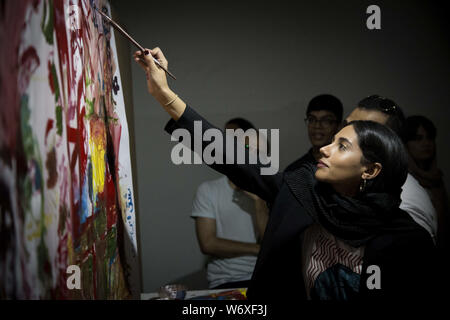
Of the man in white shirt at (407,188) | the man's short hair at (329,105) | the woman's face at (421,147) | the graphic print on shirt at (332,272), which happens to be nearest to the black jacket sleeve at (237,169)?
the graphic print on shirt at (332,272)

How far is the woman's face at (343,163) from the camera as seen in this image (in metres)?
1.25

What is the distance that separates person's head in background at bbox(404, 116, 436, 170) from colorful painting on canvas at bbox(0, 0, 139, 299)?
A: 1826 millimetres

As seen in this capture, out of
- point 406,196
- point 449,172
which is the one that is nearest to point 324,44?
point 449,172

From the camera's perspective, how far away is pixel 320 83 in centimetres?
263

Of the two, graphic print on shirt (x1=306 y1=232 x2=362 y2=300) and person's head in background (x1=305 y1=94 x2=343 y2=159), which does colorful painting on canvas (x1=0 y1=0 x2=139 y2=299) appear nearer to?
graphic print on shirt (x1=306 y1=232 x2=362 y2=300)

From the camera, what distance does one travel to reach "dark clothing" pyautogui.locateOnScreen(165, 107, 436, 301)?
1155 millimetres

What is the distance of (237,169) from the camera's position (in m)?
1.25

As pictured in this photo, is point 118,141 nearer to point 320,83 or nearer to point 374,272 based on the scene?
point 374,272

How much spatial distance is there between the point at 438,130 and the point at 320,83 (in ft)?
2.94

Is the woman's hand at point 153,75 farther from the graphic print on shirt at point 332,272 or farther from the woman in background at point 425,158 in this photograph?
the woman in background at point 425,158

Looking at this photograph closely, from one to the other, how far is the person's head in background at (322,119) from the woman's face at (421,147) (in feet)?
2.07

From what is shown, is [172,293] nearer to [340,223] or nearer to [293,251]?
[293,251]

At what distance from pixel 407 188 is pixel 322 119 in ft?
2.12

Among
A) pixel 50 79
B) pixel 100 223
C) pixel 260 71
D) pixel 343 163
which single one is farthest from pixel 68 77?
pixel 260 71
